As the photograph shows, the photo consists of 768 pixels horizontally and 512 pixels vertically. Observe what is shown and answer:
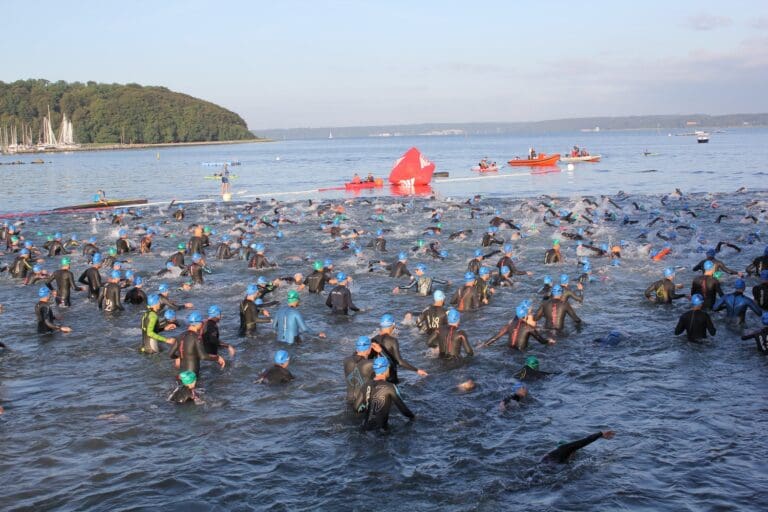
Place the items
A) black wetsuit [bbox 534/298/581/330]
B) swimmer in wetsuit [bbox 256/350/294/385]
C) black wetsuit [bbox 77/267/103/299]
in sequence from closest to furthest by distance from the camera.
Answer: swimmer in wetsuit [bbox 256/350/294/385]
black wetsuit [bbox 534/298/581/330]
black wetsuit [bbox 77/267/103/299]

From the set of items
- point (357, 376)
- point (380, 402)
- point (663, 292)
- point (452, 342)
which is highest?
point (663, 292)

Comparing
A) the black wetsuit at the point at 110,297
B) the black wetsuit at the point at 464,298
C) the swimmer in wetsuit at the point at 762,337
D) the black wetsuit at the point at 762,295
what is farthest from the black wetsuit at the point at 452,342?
the black wetsuit at the point at 110,297

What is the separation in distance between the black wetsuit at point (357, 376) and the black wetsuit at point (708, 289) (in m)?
9.45

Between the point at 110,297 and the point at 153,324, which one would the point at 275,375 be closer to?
the point at 153,324

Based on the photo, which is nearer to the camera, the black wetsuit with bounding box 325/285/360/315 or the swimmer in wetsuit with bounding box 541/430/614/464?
the swimmer in wetsuit with bounding box 541/430/614/464

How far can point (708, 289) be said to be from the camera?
15.6 metres

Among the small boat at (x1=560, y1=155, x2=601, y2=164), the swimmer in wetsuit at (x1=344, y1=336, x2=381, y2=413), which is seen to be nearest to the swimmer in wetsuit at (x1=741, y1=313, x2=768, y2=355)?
the swimmer in wetsuit at (x1=344, y1=336, x2=381, y2=413)

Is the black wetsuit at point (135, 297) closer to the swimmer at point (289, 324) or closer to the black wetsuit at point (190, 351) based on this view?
the swimmer at point (289, 324)

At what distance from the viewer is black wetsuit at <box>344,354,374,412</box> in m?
10.1

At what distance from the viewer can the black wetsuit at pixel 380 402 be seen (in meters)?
9.62

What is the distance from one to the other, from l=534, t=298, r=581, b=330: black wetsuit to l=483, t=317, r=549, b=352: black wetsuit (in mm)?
1238

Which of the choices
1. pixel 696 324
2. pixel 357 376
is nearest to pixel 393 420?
pixel 357 376

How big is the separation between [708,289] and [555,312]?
3.91 meters

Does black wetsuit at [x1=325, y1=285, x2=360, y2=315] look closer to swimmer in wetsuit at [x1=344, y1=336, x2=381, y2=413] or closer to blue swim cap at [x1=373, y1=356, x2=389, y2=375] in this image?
swimmer in wetsuit at [x1=344, y1=336, x2=381, y2=413]
